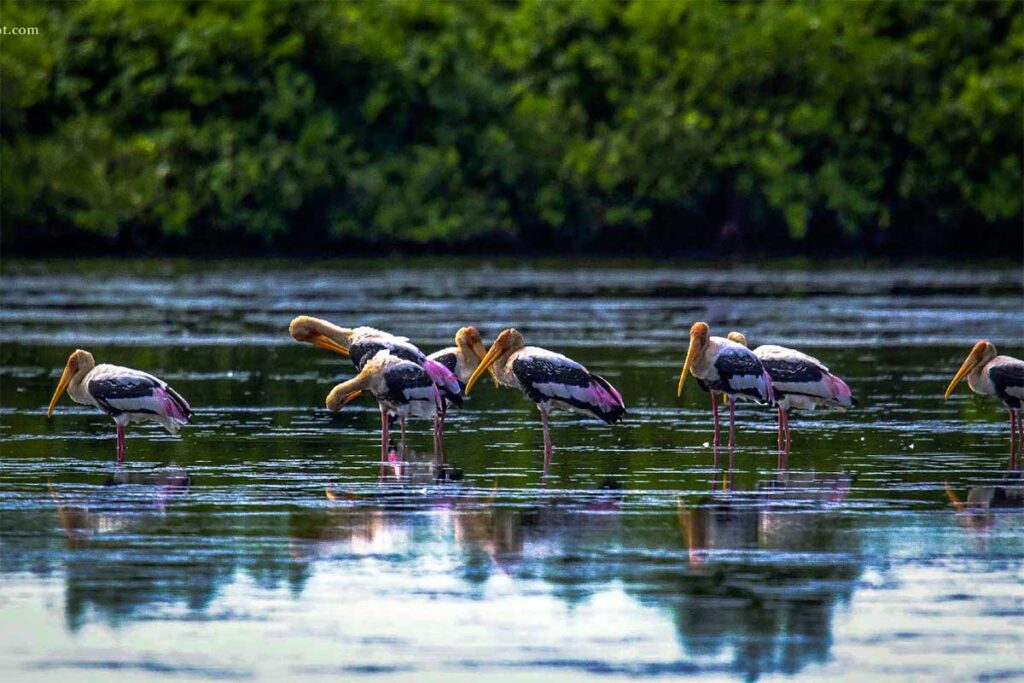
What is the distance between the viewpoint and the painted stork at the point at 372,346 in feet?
58.6

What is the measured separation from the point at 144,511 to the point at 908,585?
184 inches

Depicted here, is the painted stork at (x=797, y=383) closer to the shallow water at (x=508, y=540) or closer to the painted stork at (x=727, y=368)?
the painted stork at (x=727, y=368)

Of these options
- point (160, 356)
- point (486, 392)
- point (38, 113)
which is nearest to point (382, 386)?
point (486, 392)

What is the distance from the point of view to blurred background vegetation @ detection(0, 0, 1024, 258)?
68.4 metres

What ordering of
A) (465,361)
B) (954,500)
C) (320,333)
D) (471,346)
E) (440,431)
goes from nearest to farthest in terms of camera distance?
1. (954,500)
2. (440,431)
3. (471,346)
4. (465,361)
5. (320,333)

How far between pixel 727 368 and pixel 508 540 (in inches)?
200

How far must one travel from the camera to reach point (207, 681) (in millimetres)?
9844

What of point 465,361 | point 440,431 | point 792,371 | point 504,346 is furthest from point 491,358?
point 792,371

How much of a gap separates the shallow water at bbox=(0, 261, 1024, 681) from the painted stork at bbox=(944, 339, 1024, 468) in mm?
422

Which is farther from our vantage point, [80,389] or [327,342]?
[327,342]

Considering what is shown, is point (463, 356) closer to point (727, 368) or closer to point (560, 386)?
point (560, 386)

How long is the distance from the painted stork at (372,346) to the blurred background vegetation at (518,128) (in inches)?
1848

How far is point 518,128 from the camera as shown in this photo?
71.8 meters

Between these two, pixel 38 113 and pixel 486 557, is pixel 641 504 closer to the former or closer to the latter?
pixel 486 557
